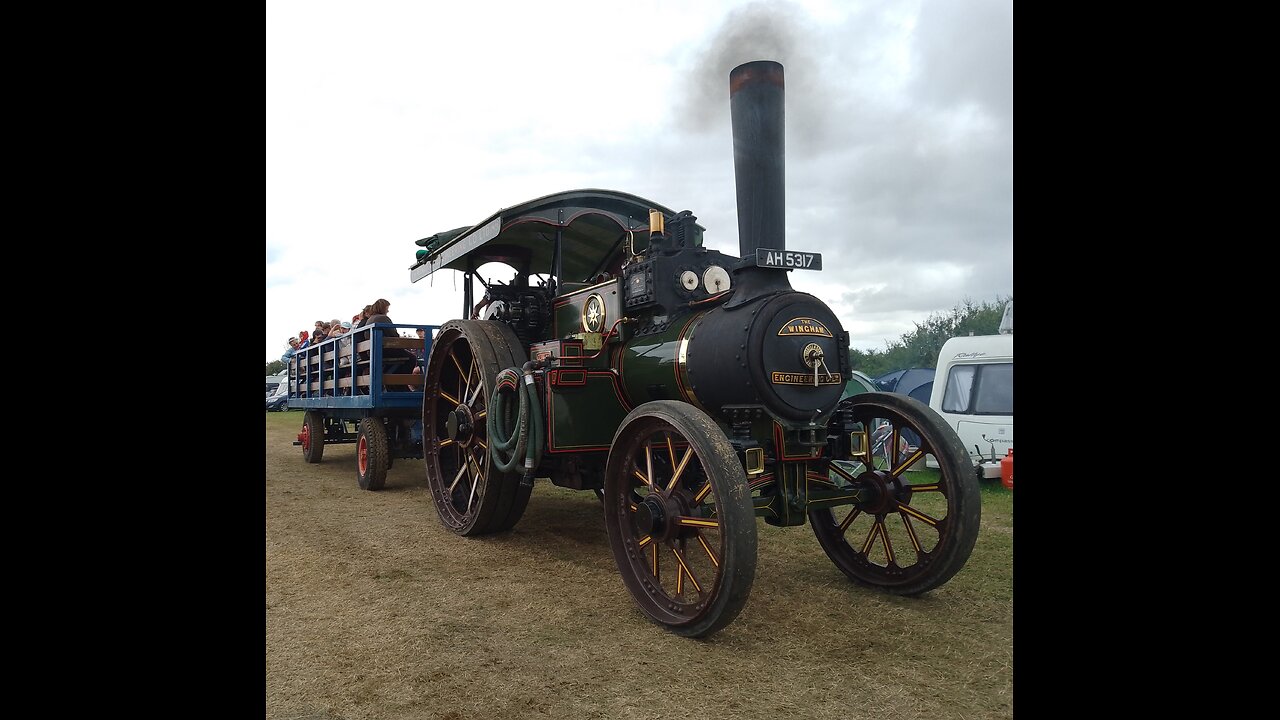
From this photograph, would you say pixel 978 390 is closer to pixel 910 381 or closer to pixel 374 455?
pixel 910 381

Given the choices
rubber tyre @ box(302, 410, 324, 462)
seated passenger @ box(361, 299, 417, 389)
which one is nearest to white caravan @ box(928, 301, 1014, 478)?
seated passenger @ box(361, 299, 417, 389)

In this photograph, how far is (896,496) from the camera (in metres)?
3.48

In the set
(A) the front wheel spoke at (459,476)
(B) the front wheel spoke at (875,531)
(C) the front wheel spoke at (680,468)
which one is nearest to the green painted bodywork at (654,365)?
(C) the front wheel spoke at (680,468)

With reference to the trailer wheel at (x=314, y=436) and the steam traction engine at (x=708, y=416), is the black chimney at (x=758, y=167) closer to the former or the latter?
the steam traction engine at (x=708, y=416)

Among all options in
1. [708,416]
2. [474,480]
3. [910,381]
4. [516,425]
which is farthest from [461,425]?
[910,381]

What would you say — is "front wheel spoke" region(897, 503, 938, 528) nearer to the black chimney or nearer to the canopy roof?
the black chimney

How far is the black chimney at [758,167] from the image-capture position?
11.1ft

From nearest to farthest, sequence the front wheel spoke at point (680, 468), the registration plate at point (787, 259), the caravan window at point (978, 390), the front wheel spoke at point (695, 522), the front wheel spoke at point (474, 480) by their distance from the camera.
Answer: the front wheel spoke at point (695, 522)
the front wheel spoke at point (680, 468)
the registration plate at point (787, 259)
the front wheel spoke at point (474, 480)
the caravan window at point (978, 390)

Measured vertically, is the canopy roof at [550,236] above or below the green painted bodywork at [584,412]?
above

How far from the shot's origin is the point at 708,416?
9.98 ft

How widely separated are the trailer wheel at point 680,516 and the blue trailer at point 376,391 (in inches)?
164

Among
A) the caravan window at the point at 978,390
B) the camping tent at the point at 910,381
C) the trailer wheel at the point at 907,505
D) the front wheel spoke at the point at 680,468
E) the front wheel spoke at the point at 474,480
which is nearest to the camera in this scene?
the front wheel spoke at the point at 680,468

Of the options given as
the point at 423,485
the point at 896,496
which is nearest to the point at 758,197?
the point at 896,496

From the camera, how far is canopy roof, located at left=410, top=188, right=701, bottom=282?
469cm
